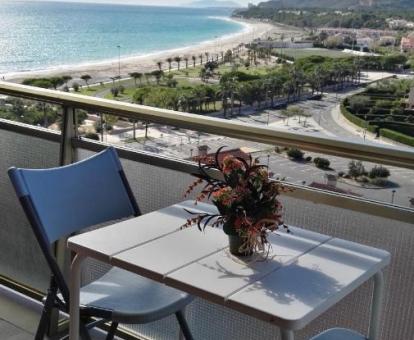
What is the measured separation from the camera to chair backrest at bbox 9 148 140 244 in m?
2.08

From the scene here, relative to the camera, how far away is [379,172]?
207cm

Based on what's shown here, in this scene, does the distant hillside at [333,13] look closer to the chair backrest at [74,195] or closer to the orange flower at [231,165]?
the chair backrest at [74,195]

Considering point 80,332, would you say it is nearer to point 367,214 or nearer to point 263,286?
point 263,286

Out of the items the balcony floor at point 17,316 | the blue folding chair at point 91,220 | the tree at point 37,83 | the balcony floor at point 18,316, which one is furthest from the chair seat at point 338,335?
the tree at point 37,83

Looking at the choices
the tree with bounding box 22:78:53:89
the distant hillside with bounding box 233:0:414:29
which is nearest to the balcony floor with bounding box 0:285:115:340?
the tree with bounding box 22:78:53:89

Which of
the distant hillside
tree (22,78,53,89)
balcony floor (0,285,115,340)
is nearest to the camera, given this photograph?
balcony floor (0,285,115,340)

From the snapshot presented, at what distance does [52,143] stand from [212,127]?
0.97 metres

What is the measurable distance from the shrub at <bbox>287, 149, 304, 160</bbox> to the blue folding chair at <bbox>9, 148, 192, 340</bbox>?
2.03 feet

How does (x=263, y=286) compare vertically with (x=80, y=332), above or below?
above

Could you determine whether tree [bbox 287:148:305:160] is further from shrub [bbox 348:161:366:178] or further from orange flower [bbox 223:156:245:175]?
orange flower [bbox 223:156:245:175]

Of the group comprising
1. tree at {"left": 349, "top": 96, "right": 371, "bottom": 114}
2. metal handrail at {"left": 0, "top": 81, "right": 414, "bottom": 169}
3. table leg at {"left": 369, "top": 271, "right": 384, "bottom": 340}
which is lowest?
tree at {"left": 349, "top": 96, "right": 371, "bottom": 114}

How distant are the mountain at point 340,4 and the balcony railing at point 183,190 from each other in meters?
12.4

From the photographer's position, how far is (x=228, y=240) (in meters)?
1.79

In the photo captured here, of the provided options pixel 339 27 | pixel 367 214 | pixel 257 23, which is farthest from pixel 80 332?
pixel 257 23
